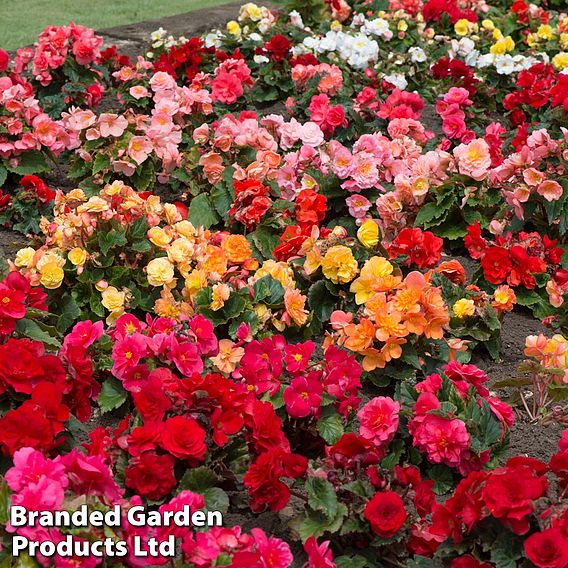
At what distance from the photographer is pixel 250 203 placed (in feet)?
13.1

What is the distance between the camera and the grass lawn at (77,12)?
7406 millimetres

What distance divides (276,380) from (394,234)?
4.40 ft

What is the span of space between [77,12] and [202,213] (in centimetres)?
430

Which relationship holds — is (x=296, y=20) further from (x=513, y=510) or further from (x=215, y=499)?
(x=513, y=510)

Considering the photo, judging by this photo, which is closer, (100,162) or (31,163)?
(100,162)

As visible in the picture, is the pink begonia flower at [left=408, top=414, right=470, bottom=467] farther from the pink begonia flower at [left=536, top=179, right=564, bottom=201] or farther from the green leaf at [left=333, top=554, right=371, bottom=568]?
the pink begonia flower at [left=536, top=179, right=564, bottom=201]

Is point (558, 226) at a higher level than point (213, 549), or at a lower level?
lower

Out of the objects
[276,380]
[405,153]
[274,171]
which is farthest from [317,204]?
[276,380]

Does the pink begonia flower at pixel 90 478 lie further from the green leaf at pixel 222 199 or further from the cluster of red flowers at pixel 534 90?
the cluster of red flowers at pixel 534 90

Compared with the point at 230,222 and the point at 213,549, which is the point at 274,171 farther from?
the point at 213,549

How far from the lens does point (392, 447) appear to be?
9.26ft

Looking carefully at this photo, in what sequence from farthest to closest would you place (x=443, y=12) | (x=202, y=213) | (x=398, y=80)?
1. (x=443, y=12)
2. (x=398, y=80)
3. (x=202, y=213)

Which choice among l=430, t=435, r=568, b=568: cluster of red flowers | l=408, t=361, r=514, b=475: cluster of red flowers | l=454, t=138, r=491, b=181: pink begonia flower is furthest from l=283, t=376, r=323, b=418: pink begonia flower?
l=454, t=138, r=491, b=181: pink begonia flower

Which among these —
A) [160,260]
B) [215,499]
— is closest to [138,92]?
[160,260]
